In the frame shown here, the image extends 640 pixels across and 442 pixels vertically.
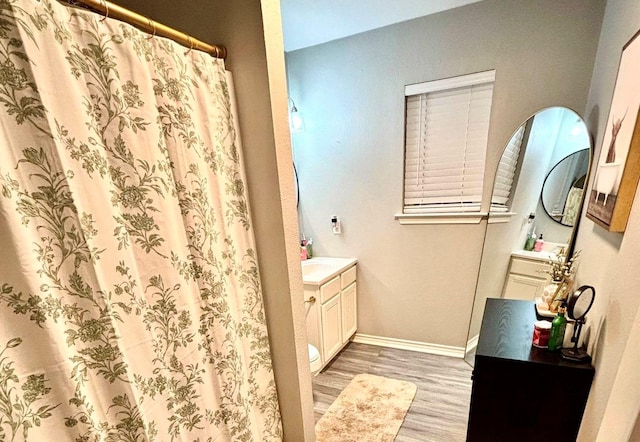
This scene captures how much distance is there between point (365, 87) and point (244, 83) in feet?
4.84

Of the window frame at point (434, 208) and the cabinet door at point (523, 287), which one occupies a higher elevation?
the window frame at point (434, 208)

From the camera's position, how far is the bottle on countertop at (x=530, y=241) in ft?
5.92

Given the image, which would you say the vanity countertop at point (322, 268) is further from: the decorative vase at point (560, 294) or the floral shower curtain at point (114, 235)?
the decorative vase at point (560, 294)

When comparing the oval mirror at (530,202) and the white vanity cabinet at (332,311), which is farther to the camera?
the white vanity cabinet at (332,311)

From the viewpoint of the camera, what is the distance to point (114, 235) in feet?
2.29

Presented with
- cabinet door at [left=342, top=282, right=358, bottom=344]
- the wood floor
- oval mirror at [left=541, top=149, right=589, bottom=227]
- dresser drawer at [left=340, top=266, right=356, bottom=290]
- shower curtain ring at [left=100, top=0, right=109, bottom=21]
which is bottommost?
the wood floor

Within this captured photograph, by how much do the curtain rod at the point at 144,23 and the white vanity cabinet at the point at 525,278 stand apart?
6.94 feet

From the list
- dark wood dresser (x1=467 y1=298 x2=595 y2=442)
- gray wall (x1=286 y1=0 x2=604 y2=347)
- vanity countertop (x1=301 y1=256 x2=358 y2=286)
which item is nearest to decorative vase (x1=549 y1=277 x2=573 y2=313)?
dark wood dresser (x1=467 y1=298 x2=595 y2=442)

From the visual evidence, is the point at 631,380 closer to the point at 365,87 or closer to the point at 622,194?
the point at 622,194

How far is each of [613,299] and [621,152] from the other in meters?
0.51

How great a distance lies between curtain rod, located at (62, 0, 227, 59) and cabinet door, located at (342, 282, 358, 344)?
6.28 feet

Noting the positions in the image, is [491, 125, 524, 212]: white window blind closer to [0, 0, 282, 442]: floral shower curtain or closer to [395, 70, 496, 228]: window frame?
[395, 70, 496, 228]: window frame

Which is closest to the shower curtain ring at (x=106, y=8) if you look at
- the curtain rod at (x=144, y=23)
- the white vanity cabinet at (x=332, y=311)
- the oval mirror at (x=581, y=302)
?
the curtain rod at (x=144, y=23)

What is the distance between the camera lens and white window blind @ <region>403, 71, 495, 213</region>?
198 centimetres
